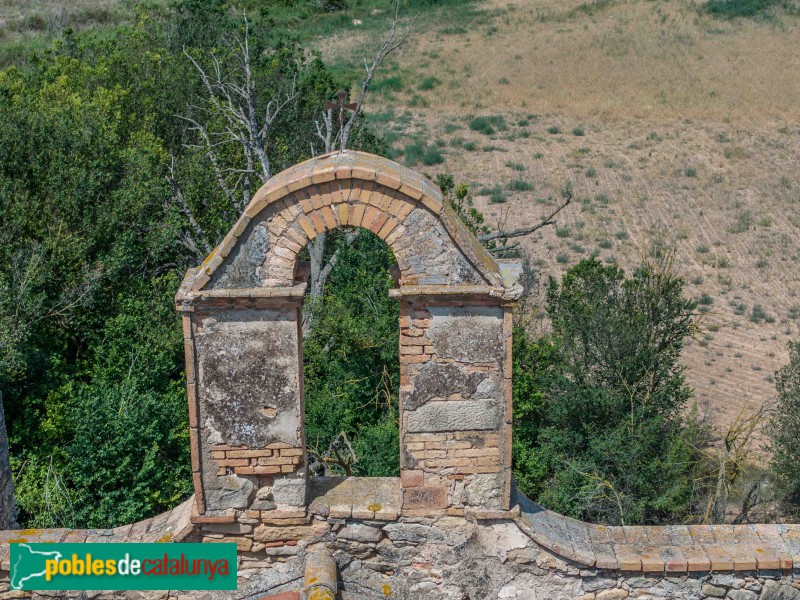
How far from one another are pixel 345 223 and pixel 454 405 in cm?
155

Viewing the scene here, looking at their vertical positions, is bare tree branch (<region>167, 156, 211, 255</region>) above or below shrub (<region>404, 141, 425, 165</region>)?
below

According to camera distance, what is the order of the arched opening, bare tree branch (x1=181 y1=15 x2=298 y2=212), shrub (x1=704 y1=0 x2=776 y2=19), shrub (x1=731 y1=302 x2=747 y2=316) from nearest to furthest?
the arched opening
bare tree branch (x1=181 y1=15 x2=298 y2=212)
shrub (x1=731 y1=302 x2=747 y2=316)
shrub (x1=704 y1=0 x2=776 y2=19)

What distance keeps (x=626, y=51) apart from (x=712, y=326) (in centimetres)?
2702

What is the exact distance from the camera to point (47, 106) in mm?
16250

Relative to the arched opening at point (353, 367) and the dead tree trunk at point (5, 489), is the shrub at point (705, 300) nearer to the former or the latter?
the arched opening at point (353, 367)

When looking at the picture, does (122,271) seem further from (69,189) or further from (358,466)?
(358,466)

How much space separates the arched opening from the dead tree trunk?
12.0 feet

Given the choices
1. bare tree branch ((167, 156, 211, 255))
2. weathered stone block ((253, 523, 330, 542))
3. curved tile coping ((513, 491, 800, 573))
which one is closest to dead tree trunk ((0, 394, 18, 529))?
weathered stone block ((253, 523, 330, 542))

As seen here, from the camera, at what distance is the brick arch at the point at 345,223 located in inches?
239

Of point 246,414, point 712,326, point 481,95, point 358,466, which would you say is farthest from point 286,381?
point 481,95

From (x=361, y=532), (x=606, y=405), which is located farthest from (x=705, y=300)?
(x=361, y=532)

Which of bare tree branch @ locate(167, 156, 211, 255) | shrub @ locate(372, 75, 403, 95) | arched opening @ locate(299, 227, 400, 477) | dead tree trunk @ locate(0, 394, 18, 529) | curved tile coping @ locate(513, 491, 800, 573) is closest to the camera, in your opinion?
curved tile coping @ locate(513, 491, 800, 573)

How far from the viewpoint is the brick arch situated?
6082 millimetres

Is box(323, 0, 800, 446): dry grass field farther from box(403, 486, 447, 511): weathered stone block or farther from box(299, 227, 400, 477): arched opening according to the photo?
box(403, 486, 447, 511): weathered stone block
